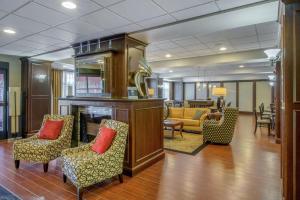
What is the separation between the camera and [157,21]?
3373 millimetres

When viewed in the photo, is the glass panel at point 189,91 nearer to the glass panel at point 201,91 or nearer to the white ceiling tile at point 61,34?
the glass panel at point 201,91

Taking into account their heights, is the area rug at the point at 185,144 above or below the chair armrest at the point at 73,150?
below

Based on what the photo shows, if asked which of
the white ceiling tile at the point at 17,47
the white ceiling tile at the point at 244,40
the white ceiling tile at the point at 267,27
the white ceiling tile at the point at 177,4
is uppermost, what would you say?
the white ceiling tile at the point at 244,40

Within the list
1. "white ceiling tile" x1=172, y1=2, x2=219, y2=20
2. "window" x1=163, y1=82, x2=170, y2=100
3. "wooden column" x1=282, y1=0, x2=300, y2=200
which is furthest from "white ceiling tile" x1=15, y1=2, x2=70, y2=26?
"window" x1=163, y1=82, x2=170, y2=100

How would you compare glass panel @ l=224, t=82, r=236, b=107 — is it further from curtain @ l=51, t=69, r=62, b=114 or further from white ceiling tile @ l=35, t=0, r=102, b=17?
white ceiling tile @ l=35, t=0, r=102, b=17

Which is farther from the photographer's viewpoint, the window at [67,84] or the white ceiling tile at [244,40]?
the window at [67,84]

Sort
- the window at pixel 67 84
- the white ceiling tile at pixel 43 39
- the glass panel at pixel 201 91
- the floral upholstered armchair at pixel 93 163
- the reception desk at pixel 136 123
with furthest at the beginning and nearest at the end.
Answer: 1. the glass panel at pixel 201 91
2. the window at pixel 67 84
3. the white ceiling tile at pixel 43 39
4. the reception desk at pixel 136 123
5. the floral upholstered armchair at pixel 93 163

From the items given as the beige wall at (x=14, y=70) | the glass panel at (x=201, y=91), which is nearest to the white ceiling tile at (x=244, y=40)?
the beige wall at (x=14, y=70)

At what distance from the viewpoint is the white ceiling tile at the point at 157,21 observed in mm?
Result: 3227

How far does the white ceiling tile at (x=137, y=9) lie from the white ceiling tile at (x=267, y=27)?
2112 mm

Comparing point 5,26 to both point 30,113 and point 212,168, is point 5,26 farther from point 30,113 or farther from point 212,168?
point 212,168

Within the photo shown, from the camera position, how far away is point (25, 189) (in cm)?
290

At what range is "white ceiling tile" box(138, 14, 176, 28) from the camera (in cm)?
323

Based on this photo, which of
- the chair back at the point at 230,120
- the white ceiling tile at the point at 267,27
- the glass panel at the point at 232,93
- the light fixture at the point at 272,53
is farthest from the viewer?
the glass panel at the point at 232,93
